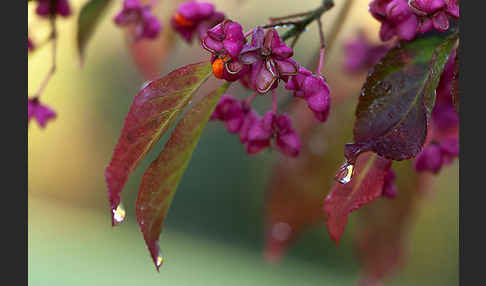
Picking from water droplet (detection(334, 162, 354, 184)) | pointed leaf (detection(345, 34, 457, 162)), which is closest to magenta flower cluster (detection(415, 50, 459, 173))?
pointed leaf (detection(345, 34, 457, 162))

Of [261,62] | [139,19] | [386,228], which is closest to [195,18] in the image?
[139,19]

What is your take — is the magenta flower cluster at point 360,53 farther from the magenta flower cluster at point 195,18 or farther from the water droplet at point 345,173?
the water droplet at point 345,173

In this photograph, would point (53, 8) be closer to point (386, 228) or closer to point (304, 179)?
point (304, 179)

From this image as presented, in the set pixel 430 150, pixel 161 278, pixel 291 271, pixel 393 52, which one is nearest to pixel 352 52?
pixel 430 150

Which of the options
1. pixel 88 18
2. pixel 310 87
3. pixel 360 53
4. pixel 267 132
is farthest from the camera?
pixel 360 53

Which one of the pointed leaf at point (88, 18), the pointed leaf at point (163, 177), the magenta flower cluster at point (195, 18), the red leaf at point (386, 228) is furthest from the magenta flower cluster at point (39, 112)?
the red leaf at point (386, 228)

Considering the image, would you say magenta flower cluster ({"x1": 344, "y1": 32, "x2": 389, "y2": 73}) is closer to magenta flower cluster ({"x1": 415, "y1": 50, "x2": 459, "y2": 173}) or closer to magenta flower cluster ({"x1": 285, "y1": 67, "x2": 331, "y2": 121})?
magenta flower cluster ({"x1": 415, "y1": 50, "x2": 459, "y2": 173})
